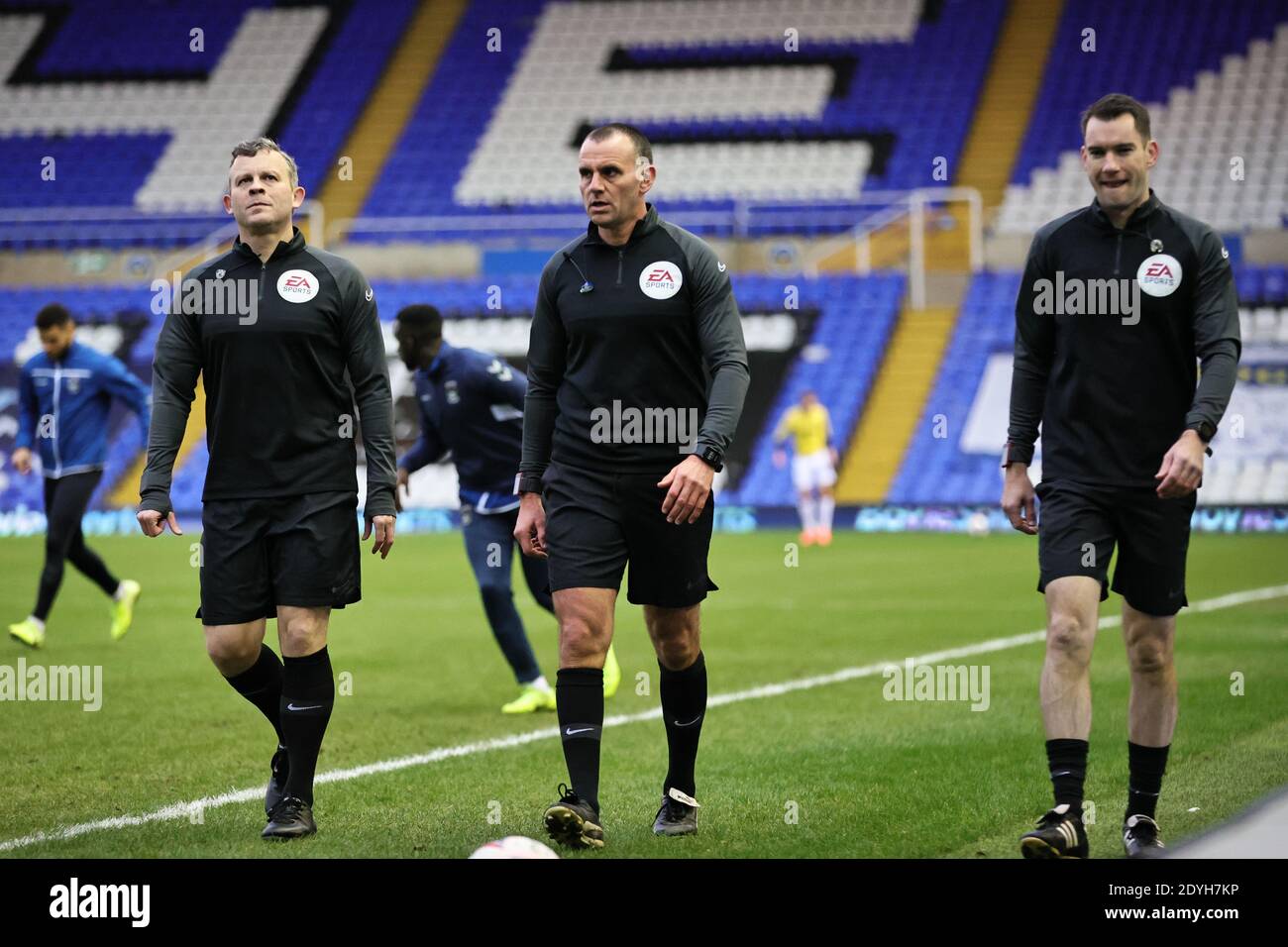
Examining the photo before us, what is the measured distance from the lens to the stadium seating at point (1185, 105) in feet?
95.8

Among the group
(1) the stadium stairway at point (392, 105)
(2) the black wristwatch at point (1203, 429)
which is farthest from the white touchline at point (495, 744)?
(1) the stadium stairway at point (392, 105)

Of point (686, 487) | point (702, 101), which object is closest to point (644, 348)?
point (686, 487)

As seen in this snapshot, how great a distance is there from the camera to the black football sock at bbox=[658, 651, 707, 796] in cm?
620

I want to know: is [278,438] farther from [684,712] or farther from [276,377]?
[684,712]

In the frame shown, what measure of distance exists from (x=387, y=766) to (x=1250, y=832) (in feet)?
15.3

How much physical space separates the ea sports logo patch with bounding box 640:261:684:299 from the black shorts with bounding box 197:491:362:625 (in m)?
1.29

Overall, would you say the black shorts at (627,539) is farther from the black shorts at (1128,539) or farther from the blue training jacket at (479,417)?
the blue training jacket at (479,417)

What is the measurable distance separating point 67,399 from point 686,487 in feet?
25.0

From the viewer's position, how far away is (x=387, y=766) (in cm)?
757

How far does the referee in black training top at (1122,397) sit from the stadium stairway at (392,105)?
28.5 metres

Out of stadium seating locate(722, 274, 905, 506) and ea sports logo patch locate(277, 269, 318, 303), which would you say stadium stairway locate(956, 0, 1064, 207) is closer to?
stadium seating locate(722, 274, 905, 506)

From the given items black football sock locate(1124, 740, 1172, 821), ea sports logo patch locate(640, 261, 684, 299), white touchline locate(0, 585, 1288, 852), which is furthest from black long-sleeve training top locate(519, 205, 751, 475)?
white touchline locate(0, 585, 1288, 852)
